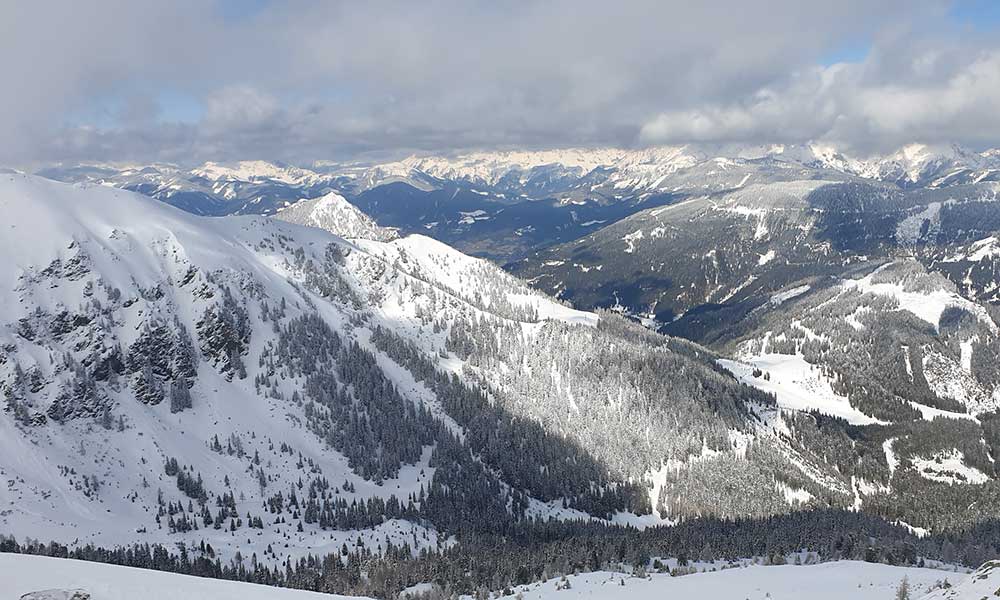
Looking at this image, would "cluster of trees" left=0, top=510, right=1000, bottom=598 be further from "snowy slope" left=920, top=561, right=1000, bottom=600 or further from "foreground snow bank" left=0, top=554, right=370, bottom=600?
"snowy slope" left=920, top=561, right=1000, bottom=600

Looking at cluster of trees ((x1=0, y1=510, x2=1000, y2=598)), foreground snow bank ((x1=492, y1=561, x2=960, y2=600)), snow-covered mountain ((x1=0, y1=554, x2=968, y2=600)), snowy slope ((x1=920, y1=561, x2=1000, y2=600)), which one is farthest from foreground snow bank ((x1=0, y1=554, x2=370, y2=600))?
cluster of trees ((x1=0, y1=510, x2=1000, y2=598))

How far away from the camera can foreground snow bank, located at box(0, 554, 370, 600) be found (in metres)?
29.2

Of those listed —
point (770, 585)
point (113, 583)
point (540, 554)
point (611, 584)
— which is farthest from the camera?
point (540, 554)

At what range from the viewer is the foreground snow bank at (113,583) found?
95.8ft

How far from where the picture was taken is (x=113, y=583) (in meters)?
30.5

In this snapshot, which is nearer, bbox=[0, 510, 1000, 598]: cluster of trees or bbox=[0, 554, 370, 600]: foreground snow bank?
bbox=[0, 554, 370, 600]: foreground snow bank

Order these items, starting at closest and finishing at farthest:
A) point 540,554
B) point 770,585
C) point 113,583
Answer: point 113,583
point 770,585
point 540,554

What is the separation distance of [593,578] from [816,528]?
93381 mm

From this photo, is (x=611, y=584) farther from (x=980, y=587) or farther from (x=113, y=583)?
(x=113, y=583)

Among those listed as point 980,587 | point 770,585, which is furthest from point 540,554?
point 980,587

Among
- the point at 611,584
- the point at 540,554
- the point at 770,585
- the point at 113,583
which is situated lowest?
the point at 540,554

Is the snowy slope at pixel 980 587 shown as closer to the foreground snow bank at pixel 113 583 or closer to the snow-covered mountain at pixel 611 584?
the snow-covered mountain at pixel 611 584

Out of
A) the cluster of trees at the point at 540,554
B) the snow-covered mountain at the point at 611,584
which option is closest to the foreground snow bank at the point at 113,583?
the snow-covered mountain at the point at 611,584

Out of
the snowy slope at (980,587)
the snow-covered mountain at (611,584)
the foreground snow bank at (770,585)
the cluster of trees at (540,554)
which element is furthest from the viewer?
the cluster of trees at (540,554)
